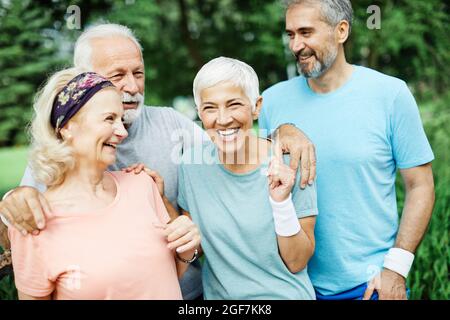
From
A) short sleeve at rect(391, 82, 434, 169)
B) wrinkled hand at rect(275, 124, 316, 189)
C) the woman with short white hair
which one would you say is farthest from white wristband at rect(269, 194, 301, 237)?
short sleeve at rect(391, 82, 434, 169)

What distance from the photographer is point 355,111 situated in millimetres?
2184

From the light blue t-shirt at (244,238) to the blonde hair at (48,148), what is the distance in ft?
1.63

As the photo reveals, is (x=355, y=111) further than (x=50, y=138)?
Yes

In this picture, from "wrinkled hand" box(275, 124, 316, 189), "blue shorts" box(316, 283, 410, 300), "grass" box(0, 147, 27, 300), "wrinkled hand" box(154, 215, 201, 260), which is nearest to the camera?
"wrinkled hand" box(154, 215, 201, 260)

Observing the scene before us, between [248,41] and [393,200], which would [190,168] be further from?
[248,41]

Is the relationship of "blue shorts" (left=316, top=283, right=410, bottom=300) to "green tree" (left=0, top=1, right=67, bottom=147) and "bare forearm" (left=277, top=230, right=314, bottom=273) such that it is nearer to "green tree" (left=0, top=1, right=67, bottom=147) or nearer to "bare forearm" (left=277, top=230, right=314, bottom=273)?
"bare forearm" (left=277, top=230, right=314, bottom=273)

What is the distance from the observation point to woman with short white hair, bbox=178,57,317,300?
1.82 m

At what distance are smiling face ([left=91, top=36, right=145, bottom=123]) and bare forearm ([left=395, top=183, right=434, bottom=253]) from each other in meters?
1.19

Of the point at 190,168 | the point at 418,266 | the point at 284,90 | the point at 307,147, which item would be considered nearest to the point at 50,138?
the point at 190,168

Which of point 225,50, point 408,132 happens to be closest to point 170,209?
point 408,132

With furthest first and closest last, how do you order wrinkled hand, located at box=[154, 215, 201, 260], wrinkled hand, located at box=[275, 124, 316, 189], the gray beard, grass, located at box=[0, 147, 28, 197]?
grass, located at box=[0, 147, 28, 197] < the gray beard < wrinkled hand, located at box=[275, 124, 316, 189] < wrinkled hand, located at box=[154, 215, 201, 260]

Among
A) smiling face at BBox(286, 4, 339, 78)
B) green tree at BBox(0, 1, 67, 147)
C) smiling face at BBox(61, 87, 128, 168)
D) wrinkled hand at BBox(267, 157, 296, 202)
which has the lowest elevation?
wrinkled hand at BBox(267, 157, 296, 202)

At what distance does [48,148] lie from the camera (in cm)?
171
